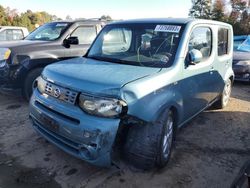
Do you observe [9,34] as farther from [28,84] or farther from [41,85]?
[41,85]

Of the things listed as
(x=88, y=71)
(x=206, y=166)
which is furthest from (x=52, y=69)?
→ (x=206, y=166)

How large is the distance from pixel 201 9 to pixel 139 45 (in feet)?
95.3

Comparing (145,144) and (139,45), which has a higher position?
(139,45)

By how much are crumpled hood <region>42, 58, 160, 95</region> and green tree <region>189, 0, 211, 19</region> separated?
28.0 m

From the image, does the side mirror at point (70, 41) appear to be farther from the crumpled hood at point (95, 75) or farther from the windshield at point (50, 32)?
the crumpled hood at point (95, 75)

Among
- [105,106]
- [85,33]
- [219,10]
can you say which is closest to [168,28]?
[105,106]

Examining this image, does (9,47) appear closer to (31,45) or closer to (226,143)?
(31,45)

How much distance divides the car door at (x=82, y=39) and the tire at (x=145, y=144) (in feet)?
12.3

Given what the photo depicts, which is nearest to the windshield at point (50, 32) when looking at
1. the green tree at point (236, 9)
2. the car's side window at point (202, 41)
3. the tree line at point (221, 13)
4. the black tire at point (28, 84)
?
the black tire at point (28, 84)

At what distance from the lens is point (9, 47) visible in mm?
5645

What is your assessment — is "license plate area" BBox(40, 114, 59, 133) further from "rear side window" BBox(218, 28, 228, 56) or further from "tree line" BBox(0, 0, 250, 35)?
"tree line" BBox(0, 0, 250, 35)

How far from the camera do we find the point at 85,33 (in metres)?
6.82

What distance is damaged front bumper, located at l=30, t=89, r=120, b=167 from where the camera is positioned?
280 centimetres

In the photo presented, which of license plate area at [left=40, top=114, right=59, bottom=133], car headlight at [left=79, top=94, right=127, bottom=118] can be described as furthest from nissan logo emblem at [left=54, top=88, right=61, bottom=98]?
car headlight at [left=79, top=94, right=127, bottom=118]
